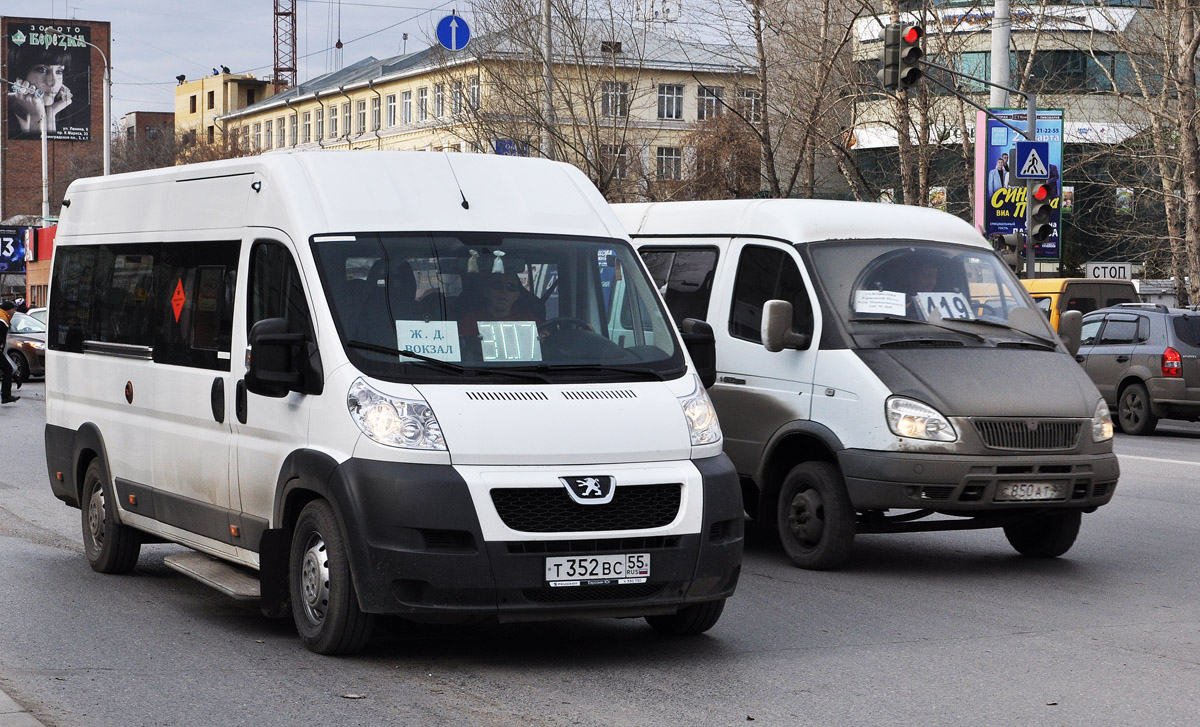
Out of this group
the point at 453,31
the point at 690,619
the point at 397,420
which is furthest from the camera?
the point at 453,31

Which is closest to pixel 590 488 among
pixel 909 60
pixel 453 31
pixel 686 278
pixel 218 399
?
pixel 218 399

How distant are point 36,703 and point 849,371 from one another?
200 inches

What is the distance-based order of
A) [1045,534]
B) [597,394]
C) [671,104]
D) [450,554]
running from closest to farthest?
[450,554], [597,394], [1045,534], [671,104]

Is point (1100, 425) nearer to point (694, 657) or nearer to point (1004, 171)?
point (694, 657)

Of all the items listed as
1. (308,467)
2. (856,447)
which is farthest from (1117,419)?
(308,467)

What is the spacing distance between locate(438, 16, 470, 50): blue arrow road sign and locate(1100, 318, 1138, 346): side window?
15.4 m

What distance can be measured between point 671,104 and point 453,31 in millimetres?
52434

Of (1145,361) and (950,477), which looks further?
(1145,361)

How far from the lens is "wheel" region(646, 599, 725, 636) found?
→ 738cm

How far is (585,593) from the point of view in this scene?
22.1 feet

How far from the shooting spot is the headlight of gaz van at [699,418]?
705 centimetres

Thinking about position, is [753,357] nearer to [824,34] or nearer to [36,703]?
[36,703]

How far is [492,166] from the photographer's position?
7867 millimetres

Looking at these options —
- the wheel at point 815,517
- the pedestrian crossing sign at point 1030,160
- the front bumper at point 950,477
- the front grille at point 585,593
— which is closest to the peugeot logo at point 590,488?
the front grille at point 585,593
